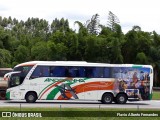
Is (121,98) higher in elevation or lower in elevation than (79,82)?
lower

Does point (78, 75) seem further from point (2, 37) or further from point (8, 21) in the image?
point (8, 21)

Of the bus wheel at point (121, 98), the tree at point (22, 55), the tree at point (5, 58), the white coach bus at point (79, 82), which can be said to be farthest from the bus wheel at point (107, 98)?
the tree at point (22, 55)

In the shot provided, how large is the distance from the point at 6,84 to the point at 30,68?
10.9 ft

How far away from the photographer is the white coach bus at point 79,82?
28.3 meters

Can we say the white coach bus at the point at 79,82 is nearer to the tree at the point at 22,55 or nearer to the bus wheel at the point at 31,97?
the bus wheel at the point at 31,97

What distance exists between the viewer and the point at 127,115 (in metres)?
18.3

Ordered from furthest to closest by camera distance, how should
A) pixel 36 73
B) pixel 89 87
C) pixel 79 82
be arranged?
pixel 89 87 → pixel 79 82 → pixel 36 73

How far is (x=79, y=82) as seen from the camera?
2880cm

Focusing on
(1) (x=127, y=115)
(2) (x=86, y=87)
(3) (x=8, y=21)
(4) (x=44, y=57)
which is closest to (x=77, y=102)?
(2) (x=86, y=87)

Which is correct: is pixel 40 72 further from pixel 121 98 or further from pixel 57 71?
pixel 121 98

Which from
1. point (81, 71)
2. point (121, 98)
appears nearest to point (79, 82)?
point (81, 71)

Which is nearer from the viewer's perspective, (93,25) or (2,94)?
(2,94)

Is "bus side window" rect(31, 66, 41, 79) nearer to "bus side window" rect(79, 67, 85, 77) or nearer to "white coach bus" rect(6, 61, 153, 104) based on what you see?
"white coach bus" rect(6, 61, 153, 104)

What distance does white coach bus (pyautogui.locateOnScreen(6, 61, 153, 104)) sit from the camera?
2828 centimetres
